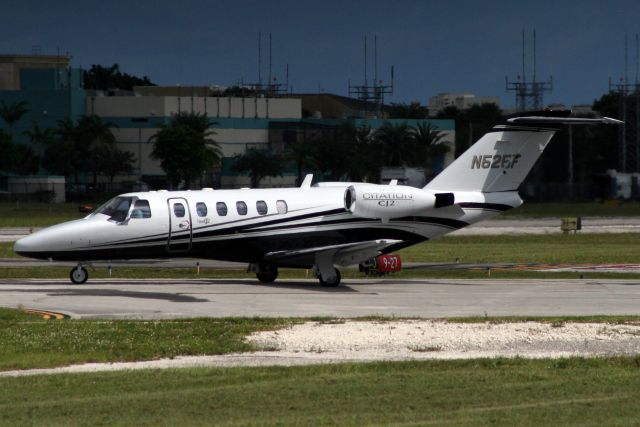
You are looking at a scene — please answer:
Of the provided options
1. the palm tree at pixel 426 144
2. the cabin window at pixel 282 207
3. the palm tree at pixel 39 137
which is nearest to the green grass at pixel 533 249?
the cabin window at pixel 282 207

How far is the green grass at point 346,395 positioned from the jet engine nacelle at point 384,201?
15.9 metres

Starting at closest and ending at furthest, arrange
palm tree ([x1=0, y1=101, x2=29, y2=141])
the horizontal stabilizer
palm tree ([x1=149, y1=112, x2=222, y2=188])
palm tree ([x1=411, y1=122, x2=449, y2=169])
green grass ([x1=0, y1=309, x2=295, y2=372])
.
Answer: green grass ([x1=0, y1=309, x2=295, y2=372])
the horizontal stabilizer
palm tree ([x1=149, y1=112, x2=222, y2=188])
palm tree ([x1=411, y1=122, x2=449, y2=169])
palm tree ([x1=0, y1=101, x2=29, y2=141])

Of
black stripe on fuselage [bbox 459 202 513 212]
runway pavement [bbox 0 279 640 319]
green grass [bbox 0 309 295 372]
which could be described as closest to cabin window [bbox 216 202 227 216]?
runway pavement [bbox 0 279 640 319]

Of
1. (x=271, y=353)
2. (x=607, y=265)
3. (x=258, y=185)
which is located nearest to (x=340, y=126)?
(x=258, y=185)

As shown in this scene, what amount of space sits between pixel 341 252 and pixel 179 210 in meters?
4.89

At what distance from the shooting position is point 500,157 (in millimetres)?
36031

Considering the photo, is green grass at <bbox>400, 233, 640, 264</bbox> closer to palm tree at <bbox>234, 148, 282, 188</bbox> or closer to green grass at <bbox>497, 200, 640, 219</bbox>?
green grass at <bbox>497, 200, 640, 219</bbox>

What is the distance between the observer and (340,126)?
425 feet

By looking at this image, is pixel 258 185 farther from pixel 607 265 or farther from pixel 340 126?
pixel 607 265

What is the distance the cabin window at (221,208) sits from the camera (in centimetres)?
3412

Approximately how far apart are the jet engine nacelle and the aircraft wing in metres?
0.89

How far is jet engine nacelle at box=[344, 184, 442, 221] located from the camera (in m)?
34.8

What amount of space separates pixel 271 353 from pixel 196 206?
14.1m

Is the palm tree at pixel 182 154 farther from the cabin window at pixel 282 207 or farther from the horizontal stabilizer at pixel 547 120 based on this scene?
the horizontal stabilizer at pixel 547 120
